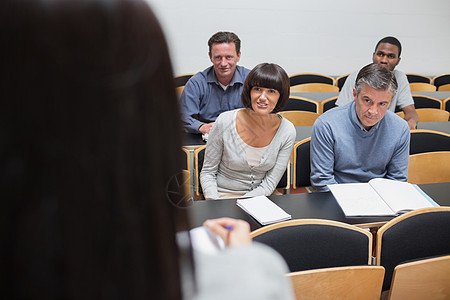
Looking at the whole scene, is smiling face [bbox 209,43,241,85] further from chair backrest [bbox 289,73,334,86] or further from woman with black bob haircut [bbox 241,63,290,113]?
chair backrest [bbox 289,73,334,86]

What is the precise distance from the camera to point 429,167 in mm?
2617

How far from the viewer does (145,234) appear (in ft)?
1.43

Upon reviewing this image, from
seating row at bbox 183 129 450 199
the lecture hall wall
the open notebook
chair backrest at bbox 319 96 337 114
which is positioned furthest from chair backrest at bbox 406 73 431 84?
the open notebook

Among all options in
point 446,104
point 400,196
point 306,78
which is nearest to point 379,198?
point 400,196

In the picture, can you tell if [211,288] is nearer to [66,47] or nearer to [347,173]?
[66,47]

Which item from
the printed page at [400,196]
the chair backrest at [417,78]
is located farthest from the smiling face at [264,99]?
the chair backrest at [417,78]

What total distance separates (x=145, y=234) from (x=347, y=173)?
2.22 m

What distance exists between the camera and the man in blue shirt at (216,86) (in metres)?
3.58

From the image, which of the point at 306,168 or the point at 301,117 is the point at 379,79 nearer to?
the point at 306,168

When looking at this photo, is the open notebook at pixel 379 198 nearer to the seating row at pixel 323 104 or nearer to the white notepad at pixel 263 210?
the white notepad at pixel 263 210

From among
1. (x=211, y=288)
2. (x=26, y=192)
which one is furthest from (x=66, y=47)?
(x=211, y=288)

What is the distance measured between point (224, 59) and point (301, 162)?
1.37 metres

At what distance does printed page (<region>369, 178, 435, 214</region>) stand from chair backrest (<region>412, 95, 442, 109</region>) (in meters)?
2.55

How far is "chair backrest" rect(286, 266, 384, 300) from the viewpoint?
1356 mm
